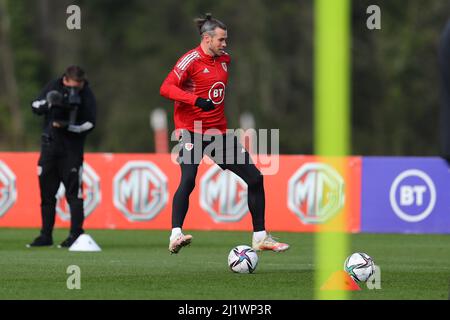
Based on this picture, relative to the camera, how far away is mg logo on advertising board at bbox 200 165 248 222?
21.7m

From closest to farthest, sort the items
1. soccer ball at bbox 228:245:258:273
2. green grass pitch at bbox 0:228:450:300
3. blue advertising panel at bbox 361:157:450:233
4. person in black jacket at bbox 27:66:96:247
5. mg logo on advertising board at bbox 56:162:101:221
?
green grass pitch at bbox 0:228:450:300 → soccer ball at bbox 228:245:258:273 → person in black jacket at bbox 27:66:96:247 → blue advertising panel at bbox 361:157:450:233 → mg logo on advertising board at bbox 56:162:101:221

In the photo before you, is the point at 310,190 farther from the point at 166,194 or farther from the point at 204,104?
the point at 204,104

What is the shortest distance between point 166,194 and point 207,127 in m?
8.52

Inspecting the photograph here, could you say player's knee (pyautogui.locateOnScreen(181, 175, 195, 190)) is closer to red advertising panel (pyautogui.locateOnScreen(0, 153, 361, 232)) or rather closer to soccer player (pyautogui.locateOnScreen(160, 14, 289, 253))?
soccer player (pyautogui.locateOnScreen(160, 14, 289, 253))

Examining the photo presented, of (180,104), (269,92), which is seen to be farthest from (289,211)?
(269,92)

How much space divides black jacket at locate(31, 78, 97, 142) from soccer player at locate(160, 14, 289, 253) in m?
3.41

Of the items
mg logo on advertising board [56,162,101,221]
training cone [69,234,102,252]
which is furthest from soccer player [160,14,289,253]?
mg logo on advertising board [56,162,101,221]

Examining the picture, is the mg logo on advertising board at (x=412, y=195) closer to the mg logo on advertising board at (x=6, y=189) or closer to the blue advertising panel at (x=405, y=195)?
the blue advertising panel at (x=405, y=195)

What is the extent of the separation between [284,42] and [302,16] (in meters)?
1.62

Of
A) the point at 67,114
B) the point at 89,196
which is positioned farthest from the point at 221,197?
the point at 67,114

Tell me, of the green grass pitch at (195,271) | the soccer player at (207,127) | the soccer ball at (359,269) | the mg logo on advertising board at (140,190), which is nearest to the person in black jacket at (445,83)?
the green grass pitch at (195,271)

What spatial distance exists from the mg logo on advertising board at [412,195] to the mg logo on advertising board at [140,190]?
3749mm

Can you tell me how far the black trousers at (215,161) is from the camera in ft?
44.3
